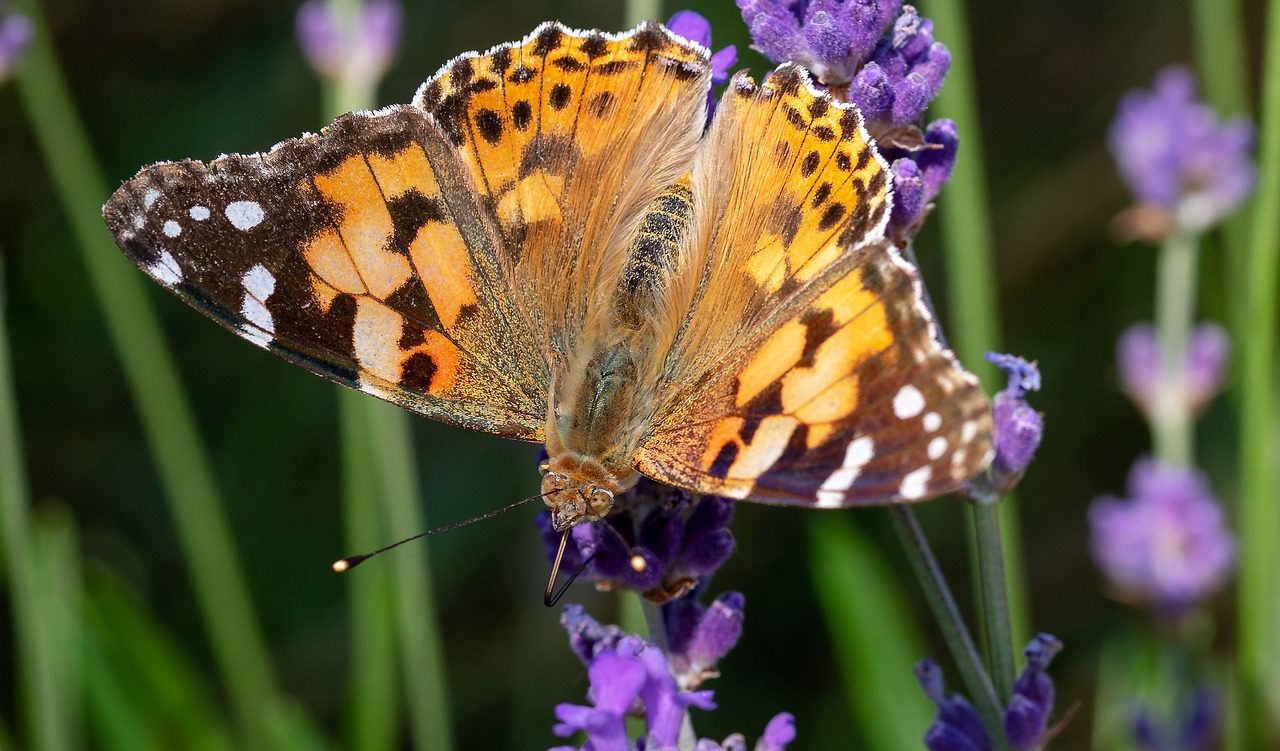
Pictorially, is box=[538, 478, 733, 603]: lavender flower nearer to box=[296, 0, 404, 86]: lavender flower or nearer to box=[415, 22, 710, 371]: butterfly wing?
box=[415, 22, 710, 371]: butterfly wing

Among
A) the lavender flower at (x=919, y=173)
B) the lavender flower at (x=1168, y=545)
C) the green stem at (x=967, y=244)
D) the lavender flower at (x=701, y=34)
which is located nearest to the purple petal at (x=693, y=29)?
the lavender flower at (x=701, y=34)

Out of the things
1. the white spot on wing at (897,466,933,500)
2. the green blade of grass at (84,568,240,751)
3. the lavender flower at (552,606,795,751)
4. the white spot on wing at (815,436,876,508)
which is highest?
the green blade of grass at (84,568,240,751)

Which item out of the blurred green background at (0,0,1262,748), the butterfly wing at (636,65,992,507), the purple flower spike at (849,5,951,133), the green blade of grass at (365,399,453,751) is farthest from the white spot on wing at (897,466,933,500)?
the blurred green background at (0,0,1262,748)

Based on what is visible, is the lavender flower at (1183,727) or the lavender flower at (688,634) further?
the lavender flower at (1183,727)

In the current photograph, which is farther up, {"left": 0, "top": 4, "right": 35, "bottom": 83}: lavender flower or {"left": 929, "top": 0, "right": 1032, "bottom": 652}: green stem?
{"left": 0, "top": 4, "right": 35, "bottom": 83}: lavender flower

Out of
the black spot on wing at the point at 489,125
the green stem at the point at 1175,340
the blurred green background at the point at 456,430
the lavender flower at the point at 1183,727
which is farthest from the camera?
the blurred green background at the point at 456,430

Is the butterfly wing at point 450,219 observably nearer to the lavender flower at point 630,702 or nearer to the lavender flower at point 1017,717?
the lavender flower at point 630,702

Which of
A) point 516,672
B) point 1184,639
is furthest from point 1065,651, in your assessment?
point 516,672
